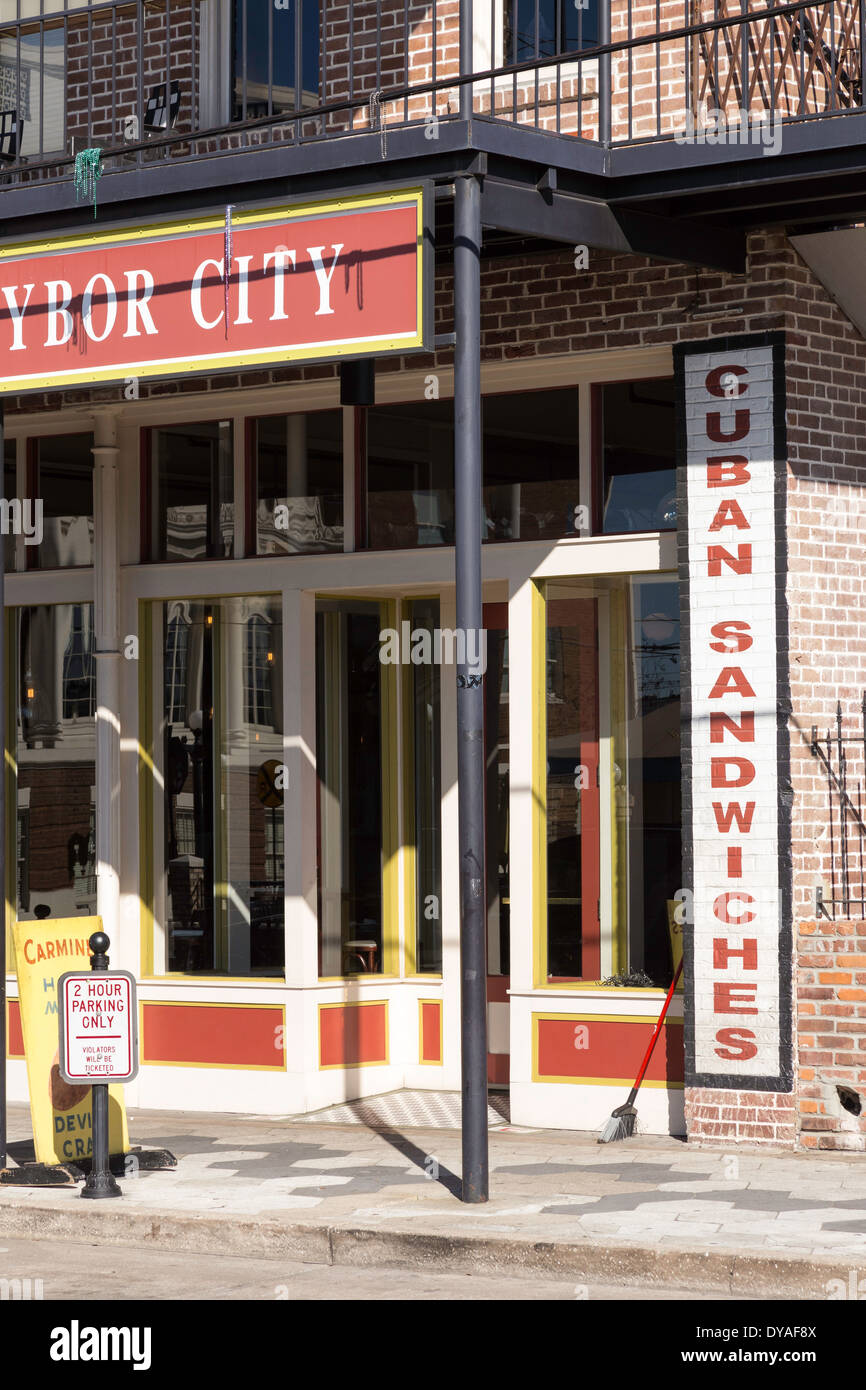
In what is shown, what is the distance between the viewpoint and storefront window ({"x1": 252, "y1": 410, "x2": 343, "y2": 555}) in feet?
37.2

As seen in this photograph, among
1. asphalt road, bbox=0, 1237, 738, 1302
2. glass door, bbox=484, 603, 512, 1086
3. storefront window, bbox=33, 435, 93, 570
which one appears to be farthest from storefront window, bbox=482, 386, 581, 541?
asphalt road, bbox=0, 1237, 738, 1302

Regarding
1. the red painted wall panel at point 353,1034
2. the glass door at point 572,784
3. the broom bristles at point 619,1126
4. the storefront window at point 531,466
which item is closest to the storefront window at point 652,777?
the glass door at point 572,784

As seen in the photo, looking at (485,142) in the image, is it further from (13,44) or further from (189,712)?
(13,44)

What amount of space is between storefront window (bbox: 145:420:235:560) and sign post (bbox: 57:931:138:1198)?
372 cm

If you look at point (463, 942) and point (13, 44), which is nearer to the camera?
point (463, 942)

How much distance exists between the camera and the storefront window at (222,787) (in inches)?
451

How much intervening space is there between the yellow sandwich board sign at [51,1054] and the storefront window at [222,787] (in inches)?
A: 85.0

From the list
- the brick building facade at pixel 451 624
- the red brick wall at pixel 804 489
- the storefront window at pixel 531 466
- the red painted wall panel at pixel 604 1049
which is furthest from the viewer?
the storefront window at pixel 531 466

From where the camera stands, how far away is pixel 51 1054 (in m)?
9.15

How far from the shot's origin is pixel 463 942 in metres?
8.31

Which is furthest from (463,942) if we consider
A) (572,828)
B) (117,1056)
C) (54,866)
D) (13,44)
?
(13,44)

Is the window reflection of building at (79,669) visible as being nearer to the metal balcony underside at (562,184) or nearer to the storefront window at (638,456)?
the metal balcony underside at (562,184)
